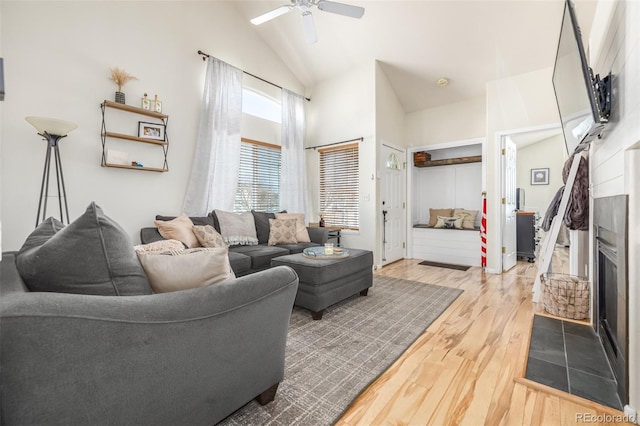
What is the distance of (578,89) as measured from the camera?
179cm

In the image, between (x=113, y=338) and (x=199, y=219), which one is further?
(x=199, y=219)

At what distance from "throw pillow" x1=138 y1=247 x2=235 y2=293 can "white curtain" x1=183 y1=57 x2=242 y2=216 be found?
2.69 m

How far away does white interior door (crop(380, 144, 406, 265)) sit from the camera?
4664 mm

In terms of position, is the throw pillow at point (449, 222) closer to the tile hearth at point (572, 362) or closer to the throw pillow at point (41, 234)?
the tile hearth at point (572, 362)

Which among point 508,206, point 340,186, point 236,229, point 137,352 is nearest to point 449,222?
point 508,206

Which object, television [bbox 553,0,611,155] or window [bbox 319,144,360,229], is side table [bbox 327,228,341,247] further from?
television [bbox 553,0,611,155]

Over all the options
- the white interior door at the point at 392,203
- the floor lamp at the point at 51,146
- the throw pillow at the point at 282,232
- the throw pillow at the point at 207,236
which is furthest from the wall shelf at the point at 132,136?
the white interior door at the point at 392,203

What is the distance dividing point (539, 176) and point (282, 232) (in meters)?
6.41

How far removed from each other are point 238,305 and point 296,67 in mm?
4872

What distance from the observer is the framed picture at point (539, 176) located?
6484 millimetres

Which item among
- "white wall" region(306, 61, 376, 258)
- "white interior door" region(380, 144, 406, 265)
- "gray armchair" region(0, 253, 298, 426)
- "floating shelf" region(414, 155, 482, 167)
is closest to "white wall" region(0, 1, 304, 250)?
"white wall" region(306, 61, 376, 258)

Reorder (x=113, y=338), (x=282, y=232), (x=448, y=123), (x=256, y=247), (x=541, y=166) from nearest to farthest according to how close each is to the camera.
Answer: (x=113, y=338) → (x=256, y=247) → (x=282, y=232) → (x=448, y=123) → (x=541, y=166)

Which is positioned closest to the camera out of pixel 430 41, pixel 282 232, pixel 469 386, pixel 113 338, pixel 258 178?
pixel 113 338

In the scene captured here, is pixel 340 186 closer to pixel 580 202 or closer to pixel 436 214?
pixel 436 214
